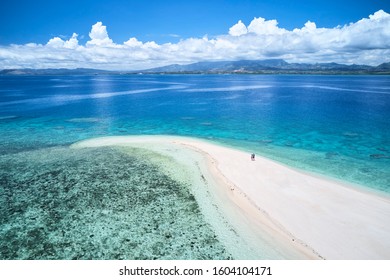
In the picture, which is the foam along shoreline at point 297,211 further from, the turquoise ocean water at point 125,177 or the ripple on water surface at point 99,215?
the ripple on water surface at point 99,215

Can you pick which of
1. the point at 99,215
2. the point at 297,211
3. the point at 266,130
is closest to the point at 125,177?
the point at 99,215

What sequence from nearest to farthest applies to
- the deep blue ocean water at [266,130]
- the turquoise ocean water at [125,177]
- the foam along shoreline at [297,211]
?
the foam along shoreline at [297,211] → the turquoise ocean water at [125,177] → the deep blue ocean water at [266,130]

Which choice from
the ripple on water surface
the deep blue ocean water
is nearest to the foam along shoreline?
the ripple on water surface

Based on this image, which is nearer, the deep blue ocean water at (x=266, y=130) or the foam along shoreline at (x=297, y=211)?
the foam along shoreline at (x=297, y=211)

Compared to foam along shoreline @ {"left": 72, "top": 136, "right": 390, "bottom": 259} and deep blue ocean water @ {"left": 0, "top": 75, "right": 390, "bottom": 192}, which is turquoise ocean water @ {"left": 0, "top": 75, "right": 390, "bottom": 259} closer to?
deep blue ocean water @ {"left": 0, "top": 75, "right": 390, "bottom": 192}

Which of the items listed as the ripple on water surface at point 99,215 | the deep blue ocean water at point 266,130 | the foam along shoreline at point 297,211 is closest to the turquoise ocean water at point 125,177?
the ripple on water surface at point 99,215

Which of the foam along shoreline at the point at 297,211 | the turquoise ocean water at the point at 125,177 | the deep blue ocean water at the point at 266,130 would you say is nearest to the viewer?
the foam along shoreline at the point at 297,211

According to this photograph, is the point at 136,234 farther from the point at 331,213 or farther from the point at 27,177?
the point at 27,177

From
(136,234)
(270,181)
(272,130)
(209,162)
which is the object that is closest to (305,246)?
(270,181)
